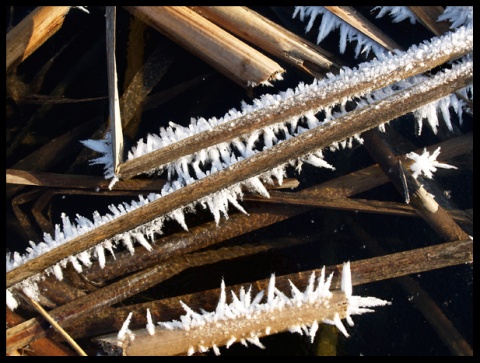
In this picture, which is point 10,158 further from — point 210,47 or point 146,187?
point 210,47

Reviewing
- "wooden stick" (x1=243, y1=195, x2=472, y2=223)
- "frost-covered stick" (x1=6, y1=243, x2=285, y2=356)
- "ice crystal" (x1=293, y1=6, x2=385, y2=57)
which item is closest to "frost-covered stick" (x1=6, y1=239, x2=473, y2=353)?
"frost-covered stick" (x1=6, y1=243, x2=285, y2=356)

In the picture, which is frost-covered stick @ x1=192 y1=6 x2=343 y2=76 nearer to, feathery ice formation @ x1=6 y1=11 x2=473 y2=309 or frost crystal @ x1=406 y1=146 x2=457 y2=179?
feathery ice formation @ x1=6 y1=11 x2=473 y2=309

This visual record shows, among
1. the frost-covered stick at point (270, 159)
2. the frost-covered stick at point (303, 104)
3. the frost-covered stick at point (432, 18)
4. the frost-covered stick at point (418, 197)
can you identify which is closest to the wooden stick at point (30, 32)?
the frost-covered stick at point (303, 104)

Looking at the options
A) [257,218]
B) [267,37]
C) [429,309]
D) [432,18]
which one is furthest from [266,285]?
[432,18]

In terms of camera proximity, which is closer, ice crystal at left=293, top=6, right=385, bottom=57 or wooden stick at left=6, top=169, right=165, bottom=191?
wooden stick at left=6, top=169, right=165, bottom=191

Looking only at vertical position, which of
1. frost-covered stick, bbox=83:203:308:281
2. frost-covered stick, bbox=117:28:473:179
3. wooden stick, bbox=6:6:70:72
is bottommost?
frost-covered stick, bbox=83:203:308:281

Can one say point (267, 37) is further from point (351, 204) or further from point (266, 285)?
point (266, 285)

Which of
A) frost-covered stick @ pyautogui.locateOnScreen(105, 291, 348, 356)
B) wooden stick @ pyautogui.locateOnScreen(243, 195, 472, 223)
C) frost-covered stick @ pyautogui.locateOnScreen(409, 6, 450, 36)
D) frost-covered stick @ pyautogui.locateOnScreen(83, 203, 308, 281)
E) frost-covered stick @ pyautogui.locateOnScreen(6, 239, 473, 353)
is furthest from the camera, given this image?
frost-covered stick @ pyautogui.locateOnScreen(409, 6, 450, 36)
